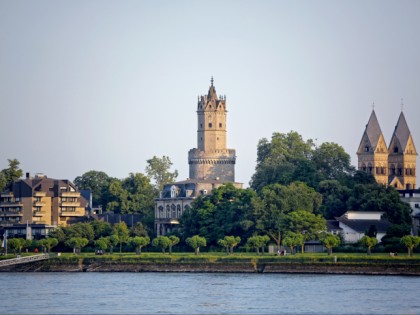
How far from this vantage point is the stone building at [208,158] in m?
153

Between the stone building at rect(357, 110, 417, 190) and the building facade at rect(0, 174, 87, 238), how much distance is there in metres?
38.5

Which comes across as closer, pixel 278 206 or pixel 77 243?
pixel 278 206

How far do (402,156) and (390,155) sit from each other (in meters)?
1.70

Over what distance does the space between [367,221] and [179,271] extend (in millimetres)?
23214

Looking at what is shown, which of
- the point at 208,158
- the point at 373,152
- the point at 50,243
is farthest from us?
the point at 373,152

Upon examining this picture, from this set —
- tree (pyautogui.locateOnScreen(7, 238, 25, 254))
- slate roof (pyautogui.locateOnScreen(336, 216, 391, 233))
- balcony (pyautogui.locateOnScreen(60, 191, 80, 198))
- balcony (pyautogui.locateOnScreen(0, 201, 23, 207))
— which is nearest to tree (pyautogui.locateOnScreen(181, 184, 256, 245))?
slate roof (pyautogui.locateOnScreen(336, 216, 391, 233))

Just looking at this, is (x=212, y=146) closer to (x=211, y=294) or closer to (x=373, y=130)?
(x=373, y=130)

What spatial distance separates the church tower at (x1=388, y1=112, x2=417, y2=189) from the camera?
173500 millimetres

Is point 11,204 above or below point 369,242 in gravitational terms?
above

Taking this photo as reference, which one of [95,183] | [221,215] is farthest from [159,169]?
[221,215]

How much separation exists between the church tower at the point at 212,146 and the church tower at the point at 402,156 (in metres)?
22.8

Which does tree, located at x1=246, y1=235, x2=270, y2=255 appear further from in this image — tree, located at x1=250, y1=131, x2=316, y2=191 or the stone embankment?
tree, located at x1=250, y1=131, x2=316, y2=191

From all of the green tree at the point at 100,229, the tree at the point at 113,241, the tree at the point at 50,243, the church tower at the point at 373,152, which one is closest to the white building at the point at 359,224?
the tree at the point at 113,241

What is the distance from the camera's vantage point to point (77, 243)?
126812 millimetres
